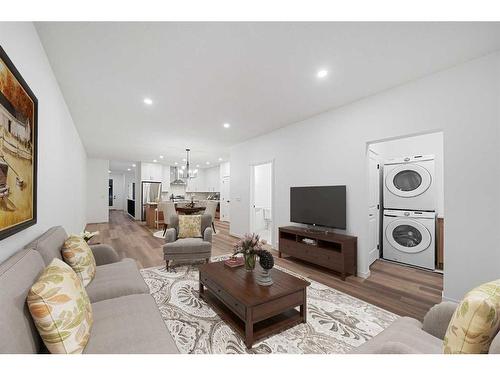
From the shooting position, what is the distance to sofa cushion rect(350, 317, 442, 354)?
106 centimetres

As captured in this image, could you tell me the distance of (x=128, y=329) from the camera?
3.94ft

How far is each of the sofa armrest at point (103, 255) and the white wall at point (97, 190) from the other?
7.00m

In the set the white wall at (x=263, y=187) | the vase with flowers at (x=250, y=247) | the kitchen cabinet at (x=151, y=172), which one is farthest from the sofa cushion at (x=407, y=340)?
the kitchen cabinet at (x=151, y=172)

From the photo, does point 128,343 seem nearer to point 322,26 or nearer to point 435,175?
point 322,26

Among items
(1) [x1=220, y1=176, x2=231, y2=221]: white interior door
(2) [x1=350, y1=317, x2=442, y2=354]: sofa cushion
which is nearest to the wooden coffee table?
(2) [x1=350, y1=317, x2=442, y2=354]: sofa cushion

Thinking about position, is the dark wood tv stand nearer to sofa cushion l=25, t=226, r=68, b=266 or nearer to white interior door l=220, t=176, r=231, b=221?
sofa cushion l=25, t=226, r=68, b=266

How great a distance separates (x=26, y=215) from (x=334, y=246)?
3441 millimetres

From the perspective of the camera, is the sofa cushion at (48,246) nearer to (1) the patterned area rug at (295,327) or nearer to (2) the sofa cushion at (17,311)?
(2) the sofa cushion at (17,311)

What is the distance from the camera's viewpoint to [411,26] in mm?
1708

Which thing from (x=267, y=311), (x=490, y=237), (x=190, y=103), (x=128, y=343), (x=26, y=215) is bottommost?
(x=267, y=311)

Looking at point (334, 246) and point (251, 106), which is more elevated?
point (251, 106)

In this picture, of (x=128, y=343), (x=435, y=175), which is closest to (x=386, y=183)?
(x=435, y=175)

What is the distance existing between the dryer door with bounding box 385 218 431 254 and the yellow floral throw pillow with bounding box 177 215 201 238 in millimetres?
3366

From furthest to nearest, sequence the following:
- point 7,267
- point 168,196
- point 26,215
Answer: point 168,196 → point 26,215 → point 7,267
